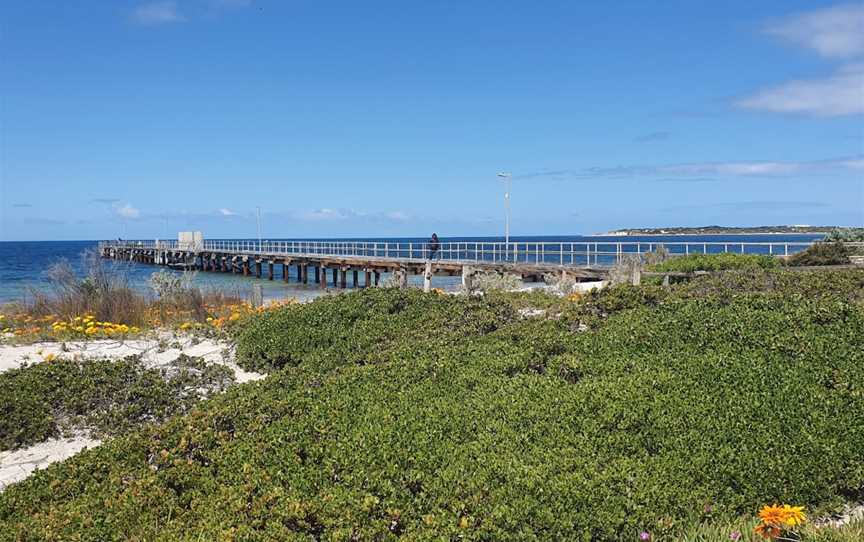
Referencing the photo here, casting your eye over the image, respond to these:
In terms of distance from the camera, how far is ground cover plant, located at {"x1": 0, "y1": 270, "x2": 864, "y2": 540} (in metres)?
4.50

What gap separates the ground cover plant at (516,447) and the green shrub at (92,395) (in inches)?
56.5

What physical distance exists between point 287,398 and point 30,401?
3.60m

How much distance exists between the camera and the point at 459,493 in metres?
4.62

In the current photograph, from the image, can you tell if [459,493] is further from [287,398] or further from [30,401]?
[30,401]

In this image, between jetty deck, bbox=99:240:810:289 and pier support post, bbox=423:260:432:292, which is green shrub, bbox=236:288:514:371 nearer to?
pier support post, bbox=423:260:432:292

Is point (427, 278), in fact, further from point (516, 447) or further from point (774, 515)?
point (774, 515)

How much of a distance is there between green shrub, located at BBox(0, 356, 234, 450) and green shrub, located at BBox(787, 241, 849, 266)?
21.3 metres

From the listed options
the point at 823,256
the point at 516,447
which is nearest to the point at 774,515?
the point at 516,447

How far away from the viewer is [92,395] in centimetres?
854

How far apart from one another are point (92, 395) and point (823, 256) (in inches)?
950

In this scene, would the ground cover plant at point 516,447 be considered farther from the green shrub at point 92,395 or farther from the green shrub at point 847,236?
the green shrub at point 847,236

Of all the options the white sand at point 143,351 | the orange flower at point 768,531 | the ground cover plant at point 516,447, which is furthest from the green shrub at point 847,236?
the orange flower at point 768,531

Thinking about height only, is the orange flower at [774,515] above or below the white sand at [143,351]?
above

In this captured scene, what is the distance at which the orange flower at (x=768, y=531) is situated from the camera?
4.02 m
